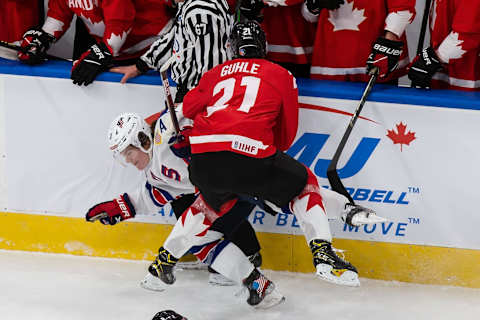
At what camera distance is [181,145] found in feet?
8.34

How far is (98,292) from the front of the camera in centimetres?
276

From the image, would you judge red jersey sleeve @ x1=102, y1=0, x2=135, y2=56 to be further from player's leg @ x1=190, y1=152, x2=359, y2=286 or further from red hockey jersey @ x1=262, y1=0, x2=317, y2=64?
player's leg @ x1=190, y1=152, x2=359, y2=286

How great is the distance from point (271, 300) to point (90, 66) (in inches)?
45.1

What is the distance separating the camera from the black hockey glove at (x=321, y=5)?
2.79 m

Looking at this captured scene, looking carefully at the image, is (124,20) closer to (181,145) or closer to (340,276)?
(181,145)

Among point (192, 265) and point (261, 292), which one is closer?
point (261, 292)

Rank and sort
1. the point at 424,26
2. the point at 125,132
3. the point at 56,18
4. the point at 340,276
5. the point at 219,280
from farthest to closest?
the point at 424,26
the point at 56,18
the point at 219,280
the point at 125,132
the point at 340,276

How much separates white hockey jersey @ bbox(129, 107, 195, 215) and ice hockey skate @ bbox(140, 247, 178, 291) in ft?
0.92

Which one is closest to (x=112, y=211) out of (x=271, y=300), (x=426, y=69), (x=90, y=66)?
(x=90, y=66)

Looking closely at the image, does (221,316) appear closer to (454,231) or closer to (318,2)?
(454,231)

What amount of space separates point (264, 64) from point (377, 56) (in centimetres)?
57

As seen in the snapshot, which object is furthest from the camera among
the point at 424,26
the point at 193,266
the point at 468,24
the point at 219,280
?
the point at 424,26

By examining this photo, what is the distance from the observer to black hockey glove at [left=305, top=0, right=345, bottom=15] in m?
2.79

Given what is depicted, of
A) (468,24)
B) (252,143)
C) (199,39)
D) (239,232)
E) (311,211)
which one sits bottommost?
(239,232)
